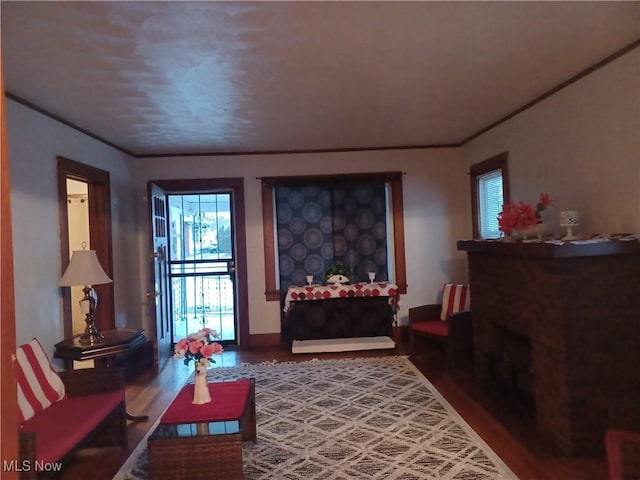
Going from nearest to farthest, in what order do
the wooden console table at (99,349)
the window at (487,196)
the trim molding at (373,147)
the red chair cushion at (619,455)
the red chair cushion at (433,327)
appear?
the red chair cushion at (619,455)
the trim molding at (373,147)
the wooden console table at (99,349)
the red chair cushion at (433,327)
the window at (487,196)

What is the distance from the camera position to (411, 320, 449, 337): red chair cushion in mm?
4770

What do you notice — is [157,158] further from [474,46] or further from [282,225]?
[474,46]

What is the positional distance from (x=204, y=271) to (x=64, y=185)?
2840 mm

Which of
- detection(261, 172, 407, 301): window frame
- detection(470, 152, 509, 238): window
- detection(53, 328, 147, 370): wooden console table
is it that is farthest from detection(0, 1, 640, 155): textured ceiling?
detection(53, 328, 147, 370): wooden console table

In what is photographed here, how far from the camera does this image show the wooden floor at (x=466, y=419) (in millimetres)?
2697

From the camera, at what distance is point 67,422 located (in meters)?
2.65

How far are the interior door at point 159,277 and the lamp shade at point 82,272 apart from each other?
1.59m

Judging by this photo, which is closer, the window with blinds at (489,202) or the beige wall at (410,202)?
the window with blinds at (489,202)

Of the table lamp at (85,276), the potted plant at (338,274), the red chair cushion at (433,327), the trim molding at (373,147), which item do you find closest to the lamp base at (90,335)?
the table lamp at (85,276)

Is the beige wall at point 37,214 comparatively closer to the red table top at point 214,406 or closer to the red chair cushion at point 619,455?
the red table top at point 214,406

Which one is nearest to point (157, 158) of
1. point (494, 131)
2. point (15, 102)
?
point (15, 102)

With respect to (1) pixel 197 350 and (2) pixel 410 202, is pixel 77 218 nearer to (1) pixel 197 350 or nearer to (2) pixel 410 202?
(1) pixel 197 350

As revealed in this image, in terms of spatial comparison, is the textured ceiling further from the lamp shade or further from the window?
the lamp shade

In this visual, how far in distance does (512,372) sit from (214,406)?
2.33 meters
